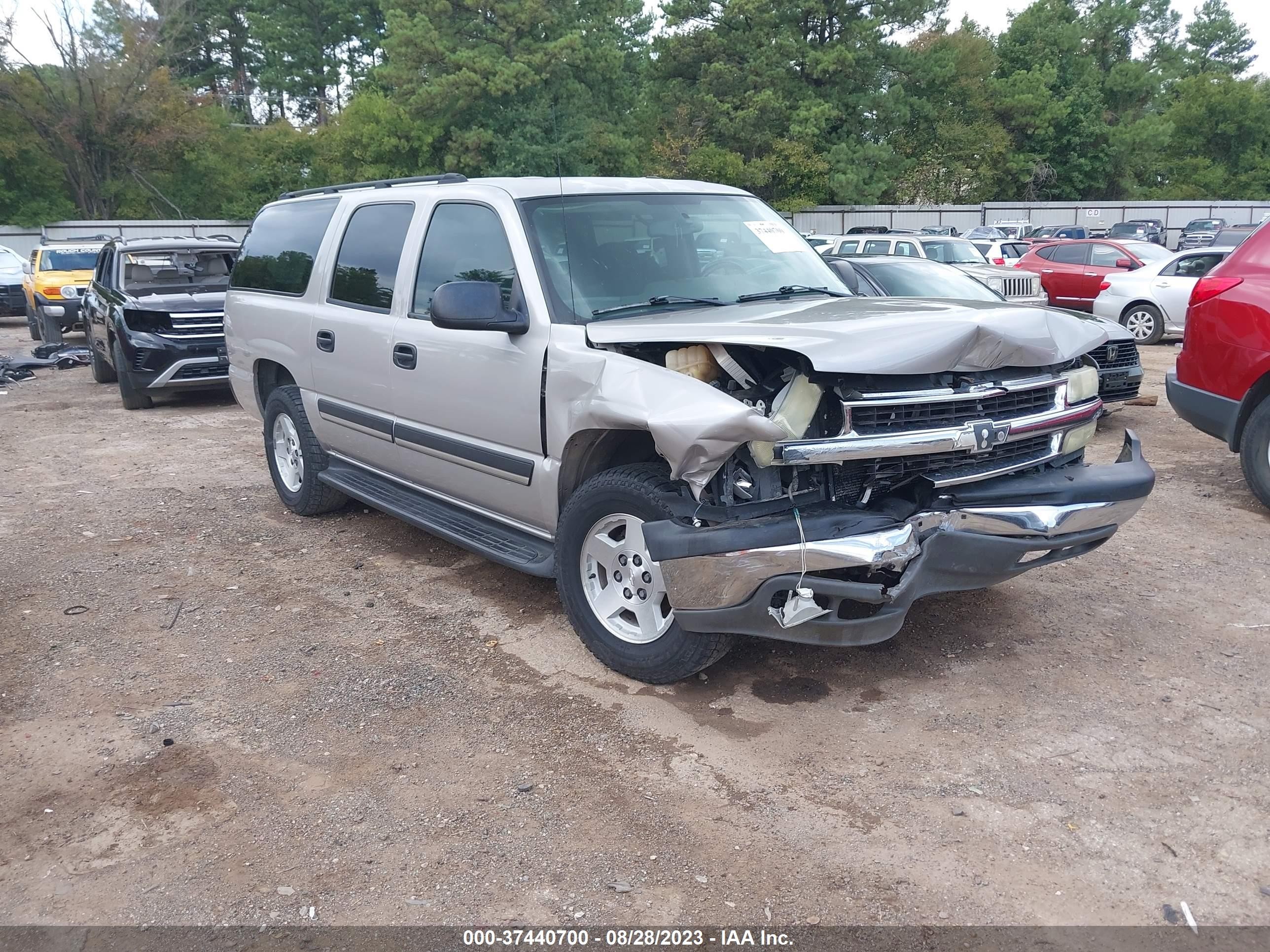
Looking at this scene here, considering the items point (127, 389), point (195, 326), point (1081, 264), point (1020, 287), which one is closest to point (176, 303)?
point (195, 326)

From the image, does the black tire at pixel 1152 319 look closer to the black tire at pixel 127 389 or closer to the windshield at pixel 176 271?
the windshield at pixel 176 271

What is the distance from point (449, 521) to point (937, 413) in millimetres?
2494

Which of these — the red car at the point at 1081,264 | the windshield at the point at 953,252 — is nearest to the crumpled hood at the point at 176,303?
the windshield at the point at 953,252

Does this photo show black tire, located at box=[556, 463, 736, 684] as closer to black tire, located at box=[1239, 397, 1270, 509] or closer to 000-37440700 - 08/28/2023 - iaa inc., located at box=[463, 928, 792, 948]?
000-37440700 - 08/28/2023 - iaa inc., located at box=[463, 928, 792, 948]

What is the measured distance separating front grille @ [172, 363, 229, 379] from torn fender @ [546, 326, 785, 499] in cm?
785

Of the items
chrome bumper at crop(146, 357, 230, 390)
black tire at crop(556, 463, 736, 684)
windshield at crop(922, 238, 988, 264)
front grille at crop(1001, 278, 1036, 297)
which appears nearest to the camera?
black tire at crop(556, 463, 736, 684)

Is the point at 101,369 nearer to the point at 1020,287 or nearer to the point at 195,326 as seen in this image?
the point at 195,326

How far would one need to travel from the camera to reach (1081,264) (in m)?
17.5

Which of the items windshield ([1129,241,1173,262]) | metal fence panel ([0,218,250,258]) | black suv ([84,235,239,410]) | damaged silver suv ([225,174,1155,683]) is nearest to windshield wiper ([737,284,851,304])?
damaged silver suv ([225,174,1155,683])

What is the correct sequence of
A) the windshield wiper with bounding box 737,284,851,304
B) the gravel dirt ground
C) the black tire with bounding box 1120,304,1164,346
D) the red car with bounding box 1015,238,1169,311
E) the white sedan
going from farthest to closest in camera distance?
1. the red car with bounding box 1015,238,1169,311
2. the black tire with bounding box 1120,304,1164,346
3. the white sedan
4. the windshield wiper with bounding box 737,284,851,304
5. the gravel dirt ground

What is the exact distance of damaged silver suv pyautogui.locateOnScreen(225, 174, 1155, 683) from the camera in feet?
11.9

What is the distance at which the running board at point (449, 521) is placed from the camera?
462cm

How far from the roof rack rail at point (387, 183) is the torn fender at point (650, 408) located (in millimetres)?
1411

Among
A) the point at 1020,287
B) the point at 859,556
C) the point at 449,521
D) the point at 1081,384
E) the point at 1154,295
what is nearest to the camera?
the point at 859,556
